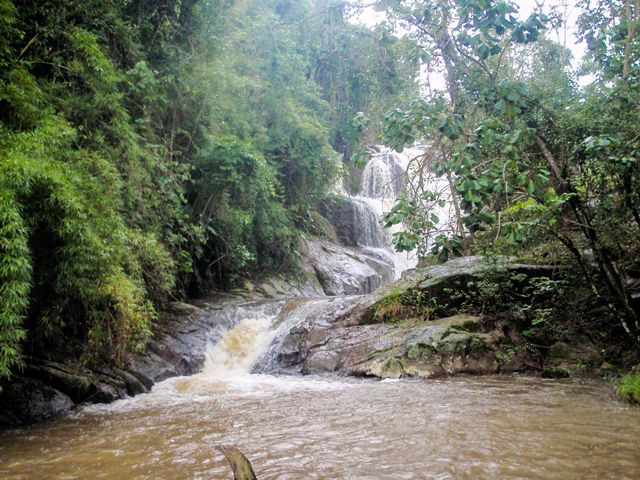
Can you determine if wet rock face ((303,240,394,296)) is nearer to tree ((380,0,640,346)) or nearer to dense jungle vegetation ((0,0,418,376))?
dense jungle vegetation ((0,0,418,376))

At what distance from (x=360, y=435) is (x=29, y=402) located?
438 cm

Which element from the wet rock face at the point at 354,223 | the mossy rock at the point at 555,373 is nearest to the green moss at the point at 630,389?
the mossy rock at the point at 555,373

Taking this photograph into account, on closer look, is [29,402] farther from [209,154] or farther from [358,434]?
[209,154]

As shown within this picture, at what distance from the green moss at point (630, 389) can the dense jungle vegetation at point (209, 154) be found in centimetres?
80

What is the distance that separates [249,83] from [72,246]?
1099cm

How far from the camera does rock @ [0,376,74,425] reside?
5869 mm

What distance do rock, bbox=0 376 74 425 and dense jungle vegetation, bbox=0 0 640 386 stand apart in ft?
1.52

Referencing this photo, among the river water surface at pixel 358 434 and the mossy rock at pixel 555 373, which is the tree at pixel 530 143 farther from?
the river water surface at pixel 358 434

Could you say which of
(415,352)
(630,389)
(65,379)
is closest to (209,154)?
(65,379)

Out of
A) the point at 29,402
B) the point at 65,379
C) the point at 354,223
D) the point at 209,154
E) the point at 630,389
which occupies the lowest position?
the point at 29,402

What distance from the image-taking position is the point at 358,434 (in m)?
4.52

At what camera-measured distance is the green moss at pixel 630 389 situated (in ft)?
16.6

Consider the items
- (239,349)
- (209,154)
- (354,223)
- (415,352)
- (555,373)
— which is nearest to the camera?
(555,373)

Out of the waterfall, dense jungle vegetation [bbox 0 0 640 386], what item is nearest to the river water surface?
dense jungle vegetation [bbox 0 0 640 386]
